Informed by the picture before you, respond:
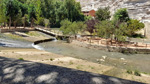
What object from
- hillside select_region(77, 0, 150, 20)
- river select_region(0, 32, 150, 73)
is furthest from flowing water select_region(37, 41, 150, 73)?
hillside select_region(77, 0, 150, 20)

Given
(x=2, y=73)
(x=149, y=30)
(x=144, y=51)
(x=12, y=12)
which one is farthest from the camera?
(x=149, y=30)

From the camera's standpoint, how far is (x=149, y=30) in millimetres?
36562

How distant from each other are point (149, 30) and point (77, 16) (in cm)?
2979

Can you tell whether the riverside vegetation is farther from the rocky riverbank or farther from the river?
the rocky riverbank

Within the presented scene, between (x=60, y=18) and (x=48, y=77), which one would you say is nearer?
(x=48, y=77)

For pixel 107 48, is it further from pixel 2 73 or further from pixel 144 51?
pixel 2 73

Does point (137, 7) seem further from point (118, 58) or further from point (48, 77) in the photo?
point (48, 77)

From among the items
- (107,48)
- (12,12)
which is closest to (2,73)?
(107,48)

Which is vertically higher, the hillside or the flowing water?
the hillside

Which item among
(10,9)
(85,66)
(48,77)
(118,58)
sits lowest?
(118,58)

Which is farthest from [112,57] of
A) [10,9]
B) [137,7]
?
[137,7]

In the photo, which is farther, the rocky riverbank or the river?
the river

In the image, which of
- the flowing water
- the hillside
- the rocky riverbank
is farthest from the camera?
the hillside

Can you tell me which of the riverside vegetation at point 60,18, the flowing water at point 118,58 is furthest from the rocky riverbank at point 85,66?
the riverside vegetation at point 60,18
